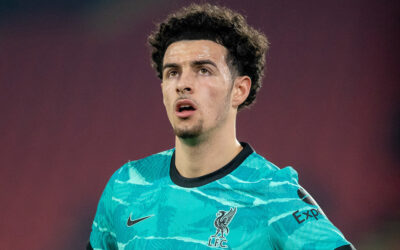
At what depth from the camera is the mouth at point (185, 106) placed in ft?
6.27

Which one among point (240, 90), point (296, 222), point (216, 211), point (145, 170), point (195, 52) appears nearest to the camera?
point (296, 222)

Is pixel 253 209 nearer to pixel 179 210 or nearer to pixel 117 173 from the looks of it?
pixel 179 210

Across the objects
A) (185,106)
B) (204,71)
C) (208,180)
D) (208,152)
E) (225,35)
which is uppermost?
(225,35)

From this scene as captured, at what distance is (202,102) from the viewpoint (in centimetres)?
192

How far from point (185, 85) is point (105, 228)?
73 centimetres

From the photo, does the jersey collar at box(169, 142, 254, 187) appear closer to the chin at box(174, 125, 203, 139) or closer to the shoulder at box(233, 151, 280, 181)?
the shoulder at box(233, 151, 280, 181)

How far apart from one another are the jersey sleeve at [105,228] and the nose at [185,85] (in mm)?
584

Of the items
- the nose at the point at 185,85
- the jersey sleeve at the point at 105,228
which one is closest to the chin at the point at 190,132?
the nose at the point at 185,85

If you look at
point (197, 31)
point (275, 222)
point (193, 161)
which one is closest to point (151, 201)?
point (193, 161)

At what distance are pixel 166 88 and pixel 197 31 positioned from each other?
28cm

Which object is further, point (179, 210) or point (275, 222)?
point (179, 210)

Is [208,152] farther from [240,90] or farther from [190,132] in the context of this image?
[240,90]

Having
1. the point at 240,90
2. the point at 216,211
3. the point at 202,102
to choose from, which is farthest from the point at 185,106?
the point at 216,211

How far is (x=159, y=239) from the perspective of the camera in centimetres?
195
